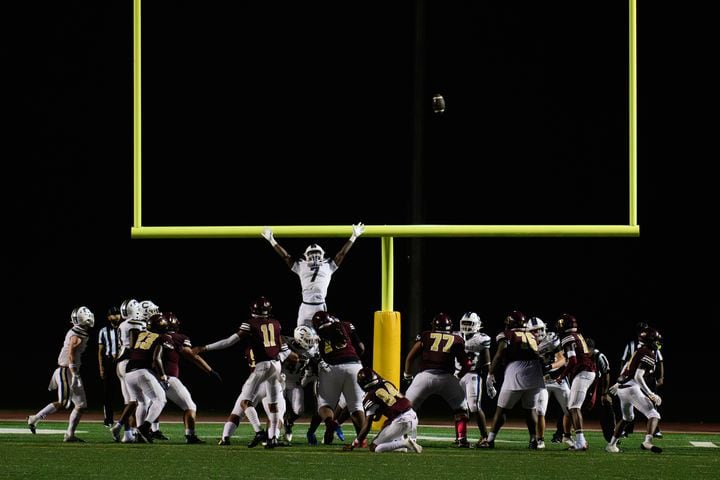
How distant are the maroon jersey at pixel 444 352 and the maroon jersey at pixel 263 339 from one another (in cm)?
130

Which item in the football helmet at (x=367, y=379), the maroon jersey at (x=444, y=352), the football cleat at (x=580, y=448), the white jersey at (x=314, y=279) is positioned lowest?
the football cleat at (x=580, y=448)

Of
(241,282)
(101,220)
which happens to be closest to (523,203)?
(241,282)

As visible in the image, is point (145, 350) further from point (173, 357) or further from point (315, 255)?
point (315, 255)

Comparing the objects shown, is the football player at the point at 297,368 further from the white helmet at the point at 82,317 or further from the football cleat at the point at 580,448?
the football cleat at the point at 580,448

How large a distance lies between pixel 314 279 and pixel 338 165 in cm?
216

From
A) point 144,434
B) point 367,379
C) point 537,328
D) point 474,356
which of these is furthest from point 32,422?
point 537,328

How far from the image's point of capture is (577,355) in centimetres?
1151

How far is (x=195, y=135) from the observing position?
11758 mm

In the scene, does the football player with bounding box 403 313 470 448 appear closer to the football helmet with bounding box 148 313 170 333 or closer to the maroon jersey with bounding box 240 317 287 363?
the maroon jersey with bounding box 240 317 287 363

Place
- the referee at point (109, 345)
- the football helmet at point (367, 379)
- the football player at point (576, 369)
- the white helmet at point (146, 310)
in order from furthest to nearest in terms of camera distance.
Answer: the referee at point (109, 345) < the white helmet at point (146, 310) < the football player at point (576, 369) < the football helmet at point (367, 379)

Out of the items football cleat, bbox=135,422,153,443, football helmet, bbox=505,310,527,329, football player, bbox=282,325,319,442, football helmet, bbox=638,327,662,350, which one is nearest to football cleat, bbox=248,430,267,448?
football player, bbox=282,325,319,442

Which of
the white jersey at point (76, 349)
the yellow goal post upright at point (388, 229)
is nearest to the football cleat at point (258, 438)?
the yellow goal post upright at point (388, 229)

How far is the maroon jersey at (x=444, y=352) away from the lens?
1133 centimetres

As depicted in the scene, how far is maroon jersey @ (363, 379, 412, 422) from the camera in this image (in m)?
10.3
